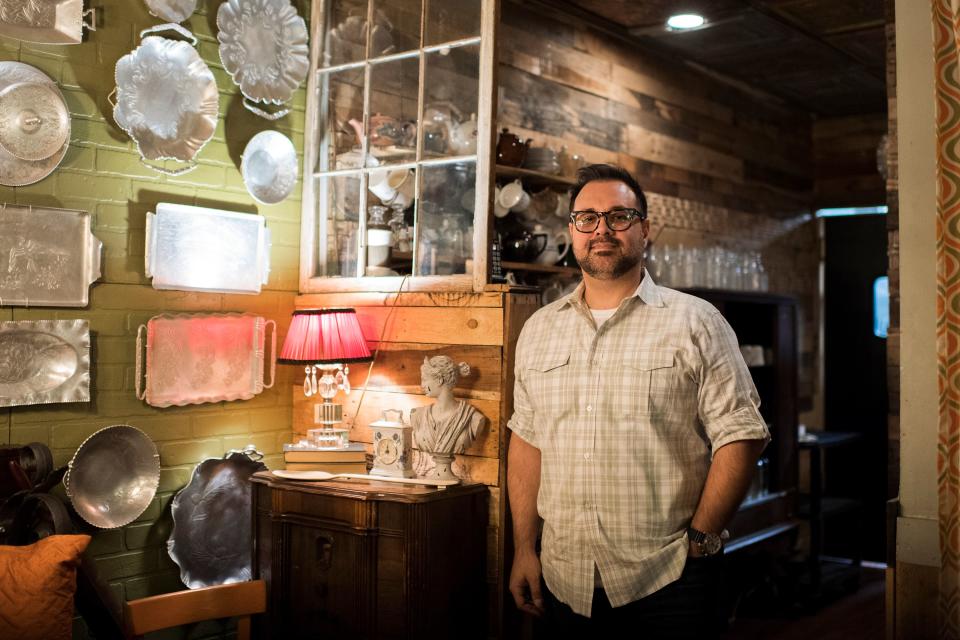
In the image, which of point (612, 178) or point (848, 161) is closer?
point (612, 178)

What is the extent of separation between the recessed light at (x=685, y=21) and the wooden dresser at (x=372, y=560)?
2636 millimetres

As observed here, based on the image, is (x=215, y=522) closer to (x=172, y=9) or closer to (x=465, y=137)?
(x=465, y=137)

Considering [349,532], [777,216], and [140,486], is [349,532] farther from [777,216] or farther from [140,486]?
[777,216]

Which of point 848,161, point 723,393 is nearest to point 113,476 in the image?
point 723,393

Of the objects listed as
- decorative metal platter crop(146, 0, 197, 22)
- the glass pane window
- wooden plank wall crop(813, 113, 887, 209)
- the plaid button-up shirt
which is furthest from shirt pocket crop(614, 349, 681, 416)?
wooden plank wall crop(813, 113, 887, 209)

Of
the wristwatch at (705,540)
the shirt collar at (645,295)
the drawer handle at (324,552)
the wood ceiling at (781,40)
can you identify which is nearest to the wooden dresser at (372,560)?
the drawer handle at (324,552)

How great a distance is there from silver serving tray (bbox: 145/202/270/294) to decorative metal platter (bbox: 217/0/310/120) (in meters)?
0.48

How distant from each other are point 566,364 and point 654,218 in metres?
2.77

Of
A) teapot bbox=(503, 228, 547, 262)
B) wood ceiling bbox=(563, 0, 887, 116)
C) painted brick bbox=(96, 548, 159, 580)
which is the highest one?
wood ceiling bbox=(563, 0, 887, 116)

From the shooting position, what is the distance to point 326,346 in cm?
343

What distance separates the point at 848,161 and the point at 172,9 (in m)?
4.82

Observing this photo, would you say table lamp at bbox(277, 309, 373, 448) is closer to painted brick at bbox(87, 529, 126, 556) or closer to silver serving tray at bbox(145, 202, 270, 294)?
silver serving tray at bbox(145, 202, 270, 294)

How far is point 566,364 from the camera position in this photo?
8.41ft

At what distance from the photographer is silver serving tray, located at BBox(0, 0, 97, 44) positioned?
300cm
